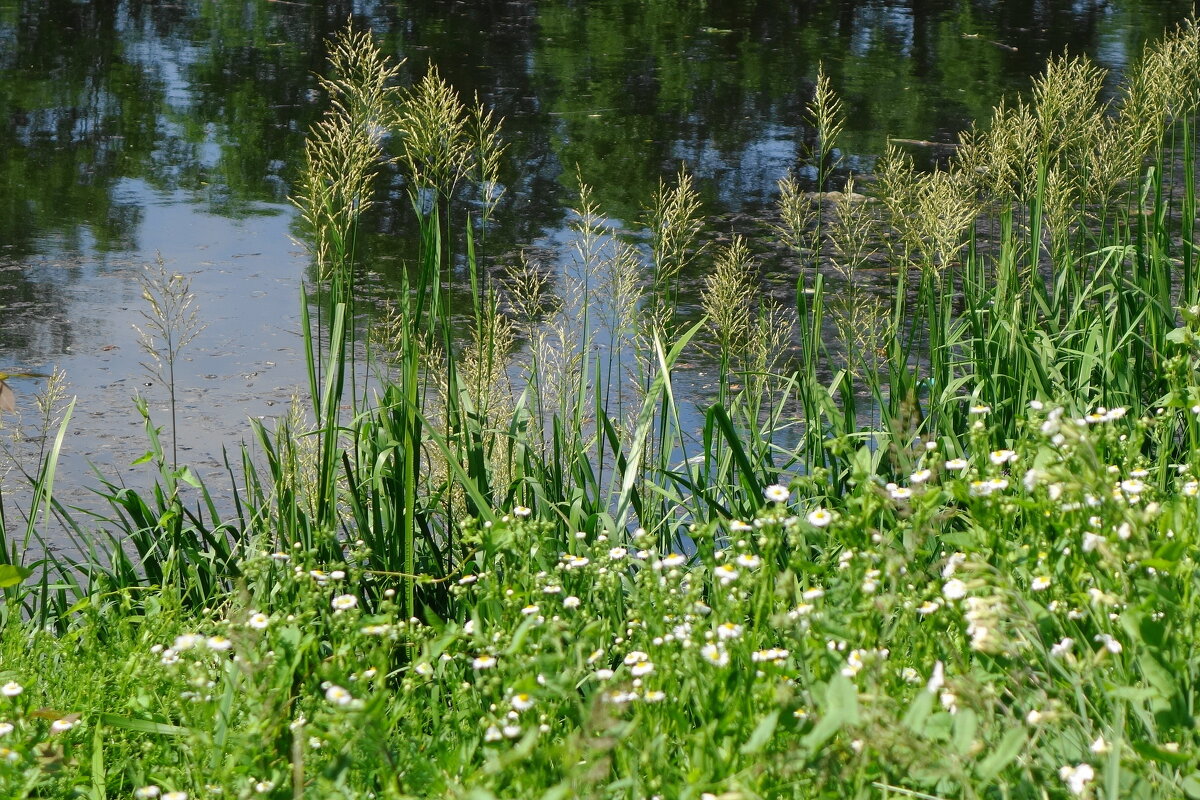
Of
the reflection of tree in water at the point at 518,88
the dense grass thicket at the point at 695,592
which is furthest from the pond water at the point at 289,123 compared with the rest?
the dense grass thicket at the point at 695,592

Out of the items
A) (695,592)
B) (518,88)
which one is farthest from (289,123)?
(695,592)

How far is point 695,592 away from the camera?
7.45 ft

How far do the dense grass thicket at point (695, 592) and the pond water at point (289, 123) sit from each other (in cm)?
110

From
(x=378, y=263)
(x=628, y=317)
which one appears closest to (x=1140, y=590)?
(x=628, y=317)

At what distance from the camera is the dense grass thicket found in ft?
6.08

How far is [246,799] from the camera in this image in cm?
183

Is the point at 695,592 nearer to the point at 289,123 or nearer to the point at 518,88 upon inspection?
the point at 289,123

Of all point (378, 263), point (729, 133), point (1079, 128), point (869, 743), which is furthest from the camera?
point (729, 133)

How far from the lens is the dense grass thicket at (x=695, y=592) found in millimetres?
1853

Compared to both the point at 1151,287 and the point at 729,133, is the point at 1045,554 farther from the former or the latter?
the point at 729,133

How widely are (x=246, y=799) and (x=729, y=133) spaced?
29.4 feet

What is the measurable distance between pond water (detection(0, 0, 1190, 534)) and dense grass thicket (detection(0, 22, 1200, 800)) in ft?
3.61

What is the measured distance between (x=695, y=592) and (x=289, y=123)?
8.46m

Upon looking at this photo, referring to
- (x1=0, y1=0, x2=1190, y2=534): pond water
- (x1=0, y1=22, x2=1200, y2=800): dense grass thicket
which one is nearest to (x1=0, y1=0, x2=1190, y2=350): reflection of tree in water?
(x1=0, y1=0, x2=1190, y2=534): pond water
